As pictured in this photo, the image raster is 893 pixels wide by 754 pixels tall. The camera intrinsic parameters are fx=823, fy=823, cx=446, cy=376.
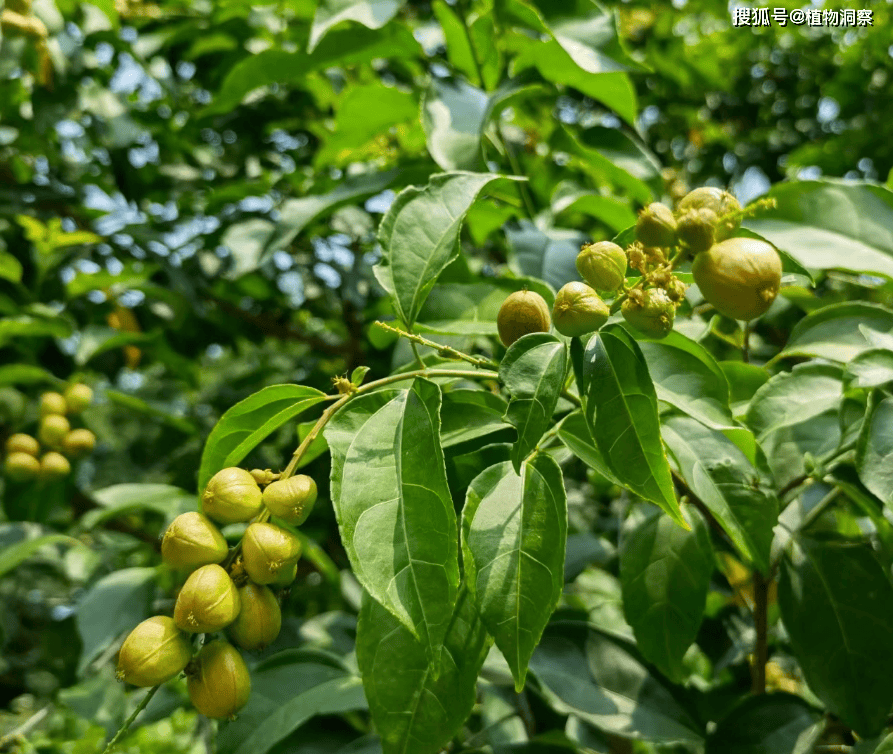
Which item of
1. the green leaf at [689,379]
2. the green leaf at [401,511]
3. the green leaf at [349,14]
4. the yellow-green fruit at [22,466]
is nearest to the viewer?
the green leaf at [401,511]

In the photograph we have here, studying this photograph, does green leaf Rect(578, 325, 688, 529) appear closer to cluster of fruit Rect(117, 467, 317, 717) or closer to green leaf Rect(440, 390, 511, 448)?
green leaf Rect(440, 390, 511, 448)

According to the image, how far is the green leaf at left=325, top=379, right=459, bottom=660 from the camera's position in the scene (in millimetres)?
645

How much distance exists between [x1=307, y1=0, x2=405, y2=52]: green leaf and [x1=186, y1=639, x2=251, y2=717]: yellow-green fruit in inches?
33.5

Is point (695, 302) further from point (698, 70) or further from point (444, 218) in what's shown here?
point (698, 70)

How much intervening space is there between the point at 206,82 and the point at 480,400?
162cm

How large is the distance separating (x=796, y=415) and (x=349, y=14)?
33.3 inches

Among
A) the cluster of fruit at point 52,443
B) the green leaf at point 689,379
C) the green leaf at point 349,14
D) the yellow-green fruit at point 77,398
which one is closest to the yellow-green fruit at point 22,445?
the cluster of fruit at point 52,443

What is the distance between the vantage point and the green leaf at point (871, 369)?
0.80 metres

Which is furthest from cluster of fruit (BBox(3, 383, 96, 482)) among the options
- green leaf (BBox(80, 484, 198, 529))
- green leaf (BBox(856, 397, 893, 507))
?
green leaf (BBox(856, 397, 893, 507))

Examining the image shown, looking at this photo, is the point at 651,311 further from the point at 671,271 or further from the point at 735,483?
the point at 735,483

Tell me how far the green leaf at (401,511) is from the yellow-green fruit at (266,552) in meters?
0.07

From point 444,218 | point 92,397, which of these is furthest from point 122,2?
point 444,218

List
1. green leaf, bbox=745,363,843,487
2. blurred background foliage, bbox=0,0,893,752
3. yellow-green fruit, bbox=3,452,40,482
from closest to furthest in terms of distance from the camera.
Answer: green leaf, bbox=745,363,843,487 → blurred background foliage, bbox=0,0,893,752 → yellow-green fruit, bbox=3,452,40,482

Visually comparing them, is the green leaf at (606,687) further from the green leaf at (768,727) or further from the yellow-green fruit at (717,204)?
the yellow-green fruit at (717,204)
